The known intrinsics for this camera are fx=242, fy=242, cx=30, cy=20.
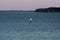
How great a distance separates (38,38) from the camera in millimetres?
35125

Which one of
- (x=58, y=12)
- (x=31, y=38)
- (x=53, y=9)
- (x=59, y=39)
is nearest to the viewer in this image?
(x=59, y=39)

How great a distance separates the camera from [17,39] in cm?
3422

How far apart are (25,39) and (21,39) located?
64 cm

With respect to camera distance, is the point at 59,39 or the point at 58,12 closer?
the point at 59,39

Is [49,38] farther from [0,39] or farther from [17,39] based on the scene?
[0,39]

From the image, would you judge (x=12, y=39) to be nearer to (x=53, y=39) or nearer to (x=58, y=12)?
(x=53, y=39)

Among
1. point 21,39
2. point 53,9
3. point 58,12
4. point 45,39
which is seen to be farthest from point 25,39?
point 58,12

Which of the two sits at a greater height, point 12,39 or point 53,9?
point 12,39

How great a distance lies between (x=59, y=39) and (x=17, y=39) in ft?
19.4

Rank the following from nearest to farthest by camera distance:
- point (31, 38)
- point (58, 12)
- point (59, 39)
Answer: point (59, 39) → point (31, 38) → point (58, 12)

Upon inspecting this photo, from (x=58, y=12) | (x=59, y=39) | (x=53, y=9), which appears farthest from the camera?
(x=58, y=12)

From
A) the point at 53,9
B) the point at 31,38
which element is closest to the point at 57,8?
the point at 53,9

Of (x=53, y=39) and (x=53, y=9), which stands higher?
(x=53, y=39)

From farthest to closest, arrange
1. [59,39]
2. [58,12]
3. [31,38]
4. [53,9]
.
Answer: [58,12]
[53,9]
[31,38]
[59,39]
